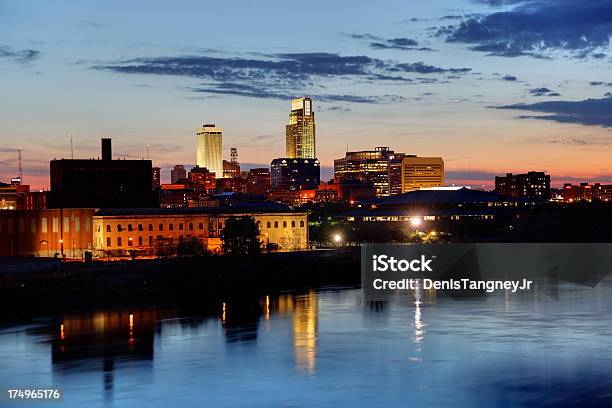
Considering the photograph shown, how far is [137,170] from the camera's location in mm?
150500

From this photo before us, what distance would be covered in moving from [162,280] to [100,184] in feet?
175

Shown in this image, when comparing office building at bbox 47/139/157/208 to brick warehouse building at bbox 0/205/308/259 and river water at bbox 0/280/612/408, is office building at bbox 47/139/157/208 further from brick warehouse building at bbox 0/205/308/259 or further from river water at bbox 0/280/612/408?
river water at bbox 0/280/612/408

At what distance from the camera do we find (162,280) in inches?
3780

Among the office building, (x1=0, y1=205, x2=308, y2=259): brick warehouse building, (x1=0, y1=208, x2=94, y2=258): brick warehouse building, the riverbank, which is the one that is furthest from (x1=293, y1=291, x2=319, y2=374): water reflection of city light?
the office building

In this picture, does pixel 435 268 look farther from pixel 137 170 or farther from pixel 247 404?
pixel 247 404

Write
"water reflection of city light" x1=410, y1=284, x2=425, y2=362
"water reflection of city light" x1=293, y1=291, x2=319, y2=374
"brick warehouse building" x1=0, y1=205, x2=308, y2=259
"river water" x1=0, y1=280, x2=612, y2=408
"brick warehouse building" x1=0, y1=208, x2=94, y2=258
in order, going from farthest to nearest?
"brick warehouse building" x1=0, y1=205, x2=308, y2=259, "brick warehouse building" x1=0, y1=208, x2=94, y2=258, "water reflection of city light" x1=410, y1=284, x2=425, y2=362, "water reflection of city light" x1=293, y1=291, x2=319, y2=374, "river water" x1=0, y1=280, x2=612, y2=408

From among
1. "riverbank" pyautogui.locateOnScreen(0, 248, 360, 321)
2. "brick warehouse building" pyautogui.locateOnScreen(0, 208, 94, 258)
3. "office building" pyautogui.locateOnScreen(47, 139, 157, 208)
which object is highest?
"office building" pyautogui.locateOnScreen(47, 139, 157, 208)

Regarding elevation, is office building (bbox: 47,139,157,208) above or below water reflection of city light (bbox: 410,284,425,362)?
above

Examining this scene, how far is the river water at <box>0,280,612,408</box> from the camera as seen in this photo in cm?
4919

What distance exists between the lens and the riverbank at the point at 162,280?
269ft

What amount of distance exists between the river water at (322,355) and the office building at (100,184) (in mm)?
62847

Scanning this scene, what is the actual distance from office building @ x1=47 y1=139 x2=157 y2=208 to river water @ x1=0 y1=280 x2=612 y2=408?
6285cm

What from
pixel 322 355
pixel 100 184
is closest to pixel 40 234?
pixel 100 184

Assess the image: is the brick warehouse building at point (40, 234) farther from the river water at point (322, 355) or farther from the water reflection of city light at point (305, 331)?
the river water at point (322, 355)
